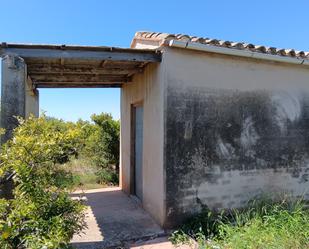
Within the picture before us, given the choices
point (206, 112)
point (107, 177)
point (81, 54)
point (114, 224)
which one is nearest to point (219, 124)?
point (206, 112)

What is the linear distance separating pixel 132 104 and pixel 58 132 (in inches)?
199

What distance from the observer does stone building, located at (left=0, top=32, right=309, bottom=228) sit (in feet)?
22.0

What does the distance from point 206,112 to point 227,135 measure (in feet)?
2.57

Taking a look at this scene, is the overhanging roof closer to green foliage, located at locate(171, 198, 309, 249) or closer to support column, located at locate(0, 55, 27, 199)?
support column, located at locate(0, 55, 27, 199)

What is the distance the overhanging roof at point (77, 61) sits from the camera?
19.9 feet

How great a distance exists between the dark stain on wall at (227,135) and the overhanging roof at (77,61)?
118cm

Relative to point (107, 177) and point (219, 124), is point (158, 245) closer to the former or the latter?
point (219, 124)

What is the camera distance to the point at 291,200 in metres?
8.18

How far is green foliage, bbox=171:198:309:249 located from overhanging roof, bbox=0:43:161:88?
3659 mm

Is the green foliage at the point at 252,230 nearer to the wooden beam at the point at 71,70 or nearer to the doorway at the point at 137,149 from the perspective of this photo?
the doorway at the point at 137,149

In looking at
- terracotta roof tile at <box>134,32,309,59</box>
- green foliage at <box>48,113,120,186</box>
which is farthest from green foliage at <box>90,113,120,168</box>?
terracotta roof tile at <box>134,32,309,59</box>

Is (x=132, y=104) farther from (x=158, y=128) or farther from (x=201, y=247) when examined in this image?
(x=201, y=247)

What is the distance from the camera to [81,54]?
6336 millimetres

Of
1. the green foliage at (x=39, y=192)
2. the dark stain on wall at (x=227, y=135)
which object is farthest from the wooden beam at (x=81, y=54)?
the green foliage at (x=39, y=192)
